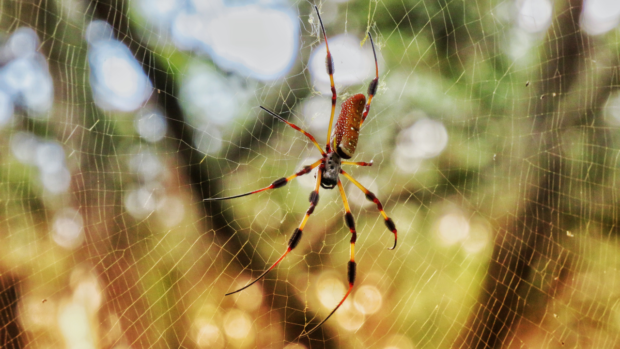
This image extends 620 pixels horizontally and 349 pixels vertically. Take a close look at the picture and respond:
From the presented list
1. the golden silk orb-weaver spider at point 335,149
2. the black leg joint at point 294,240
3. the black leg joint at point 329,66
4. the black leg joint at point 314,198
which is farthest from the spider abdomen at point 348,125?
the black leg joint at point 294,240

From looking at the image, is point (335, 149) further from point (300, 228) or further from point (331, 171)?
point (300, 228)

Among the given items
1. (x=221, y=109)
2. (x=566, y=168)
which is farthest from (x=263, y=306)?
(x=566, y=168)

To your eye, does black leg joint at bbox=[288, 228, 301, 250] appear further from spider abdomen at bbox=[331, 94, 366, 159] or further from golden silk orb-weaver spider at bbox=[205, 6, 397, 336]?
spider abdomen at bbox=[331, 94, 366, 159]

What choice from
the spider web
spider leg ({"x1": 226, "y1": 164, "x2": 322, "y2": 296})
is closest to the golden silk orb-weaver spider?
spider leg ({"x1": 226, "y1": 164, "x2": 322, "y2": 296})

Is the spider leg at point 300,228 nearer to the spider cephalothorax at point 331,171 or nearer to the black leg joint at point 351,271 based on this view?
the spider cephalothorax at point 331,171

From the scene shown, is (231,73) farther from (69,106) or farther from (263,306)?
(263,306)
